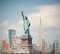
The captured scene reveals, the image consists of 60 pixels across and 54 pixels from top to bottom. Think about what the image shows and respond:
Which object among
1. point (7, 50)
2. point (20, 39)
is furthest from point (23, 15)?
point (7, 50)

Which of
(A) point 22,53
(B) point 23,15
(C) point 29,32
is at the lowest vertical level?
(A) point 22,53

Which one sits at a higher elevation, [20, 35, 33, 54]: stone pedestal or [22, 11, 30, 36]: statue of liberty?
[22, 11, 30, 36]: statue of liberty

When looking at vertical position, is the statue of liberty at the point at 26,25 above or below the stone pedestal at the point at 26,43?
above

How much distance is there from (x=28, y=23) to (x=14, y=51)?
0.73 m

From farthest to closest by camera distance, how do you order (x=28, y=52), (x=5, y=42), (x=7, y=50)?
(x=5, y=42) < (x=7, y=50) < (x=28, y=52)

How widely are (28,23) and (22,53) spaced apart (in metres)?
0.70

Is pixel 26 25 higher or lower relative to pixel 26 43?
higher

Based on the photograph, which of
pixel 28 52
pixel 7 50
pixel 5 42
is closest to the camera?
pixel 28 52

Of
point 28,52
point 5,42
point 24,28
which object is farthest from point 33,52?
point 5,42

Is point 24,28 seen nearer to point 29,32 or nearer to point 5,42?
point 29,32

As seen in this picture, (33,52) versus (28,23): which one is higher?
(28,23)

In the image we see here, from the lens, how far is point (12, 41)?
7016 millimetres

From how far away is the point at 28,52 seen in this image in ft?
19.1

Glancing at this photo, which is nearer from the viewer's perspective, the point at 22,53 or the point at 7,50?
the point at 22,53
